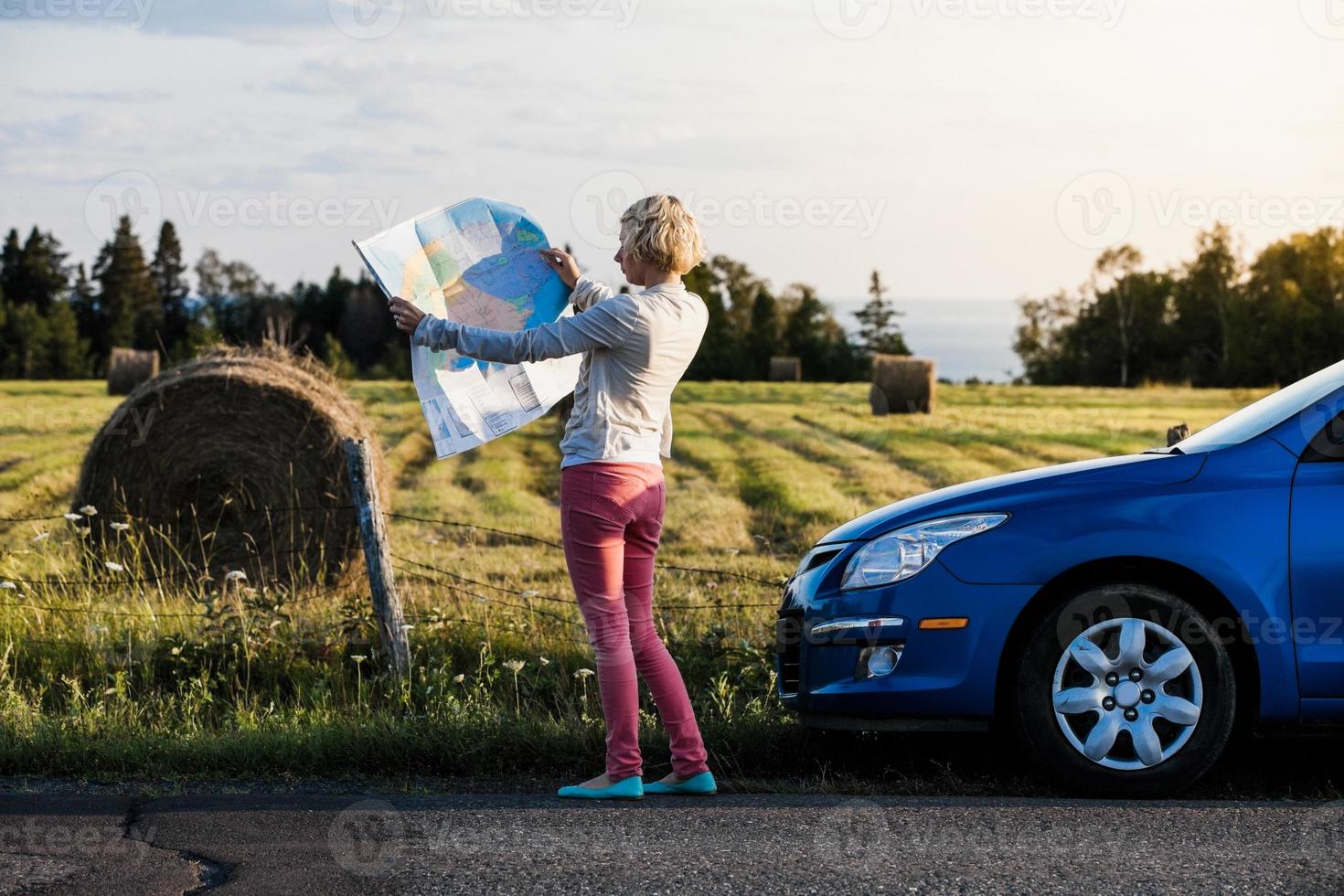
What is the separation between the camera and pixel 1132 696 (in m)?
4.94

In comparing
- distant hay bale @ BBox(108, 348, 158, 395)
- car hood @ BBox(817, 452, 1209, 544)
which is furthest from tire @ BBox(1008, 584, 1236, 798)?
distant hay bale @ BBox(108, 348, 158, 395)

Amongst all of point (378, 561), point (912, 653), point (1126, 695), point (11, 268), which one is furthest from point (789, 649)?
point (11, 268)

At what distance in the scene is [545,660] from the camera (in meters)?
6.65

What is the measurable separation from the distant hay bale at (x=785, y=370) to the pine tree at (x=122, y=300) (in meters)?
47.2

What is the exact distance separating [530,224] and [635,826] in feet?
A: 7.27

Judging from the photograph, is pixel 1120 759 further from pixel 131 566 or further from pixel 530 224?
pixel 131 566

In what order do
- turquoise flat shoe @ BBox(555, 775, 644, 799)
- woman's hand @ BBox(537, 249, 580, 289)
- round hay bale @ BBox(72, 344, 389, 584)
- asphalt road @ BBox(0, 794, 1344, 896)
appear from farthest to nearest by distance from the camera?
1. round hay bale @ BBox(72, 344, 389, 584)
2. woman's hand @ BBox(537, 249, 580, 289)
3. turquoise flat shoe @ BBox(555, 775, 644, 799)
4. asphalt road @ BBox(0, 794, 1344, 896)

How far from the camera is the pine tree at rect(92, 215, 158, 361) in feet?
271

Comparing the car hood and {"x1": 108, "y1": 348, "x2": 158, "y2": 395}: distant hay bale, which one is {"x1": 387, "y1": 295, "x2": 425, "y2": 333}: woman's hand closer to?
the car hood

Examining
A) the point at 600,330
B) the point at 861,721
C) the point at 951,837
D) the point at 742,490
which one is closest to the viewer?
the point at 951,837

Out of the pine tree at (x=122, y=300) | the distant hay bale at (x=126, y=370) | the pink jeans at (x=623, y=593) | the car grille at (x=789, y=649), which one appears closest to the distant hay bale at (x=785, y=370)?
the distant hay bale at (x=126, y=370)

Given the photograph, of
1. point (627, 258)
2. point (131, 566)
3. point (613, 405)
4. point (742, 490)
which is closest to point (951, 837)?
point (613, 405)

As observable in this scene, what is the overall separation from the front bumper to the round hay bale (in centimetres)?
558

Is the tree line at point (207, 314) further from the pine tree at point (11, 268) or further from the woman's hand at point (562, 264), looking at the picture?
the woman's hand at point (562, 264)
